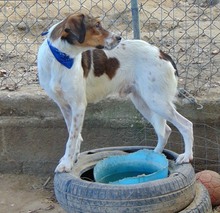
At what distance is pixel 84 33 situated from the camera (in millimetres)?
4996

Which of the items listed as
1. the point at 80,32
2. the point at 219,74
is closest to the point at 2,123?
the point at 80,32

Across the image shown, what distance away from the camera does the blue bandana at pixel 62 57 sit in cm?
507

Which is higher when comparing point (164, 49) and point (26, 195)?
point (164, 49)

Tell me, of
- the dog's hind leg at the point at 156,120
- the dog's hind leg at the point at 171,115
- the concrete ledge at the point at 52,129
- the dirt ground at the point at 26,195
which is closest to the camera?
the dog's hind leg at the point at 171,115

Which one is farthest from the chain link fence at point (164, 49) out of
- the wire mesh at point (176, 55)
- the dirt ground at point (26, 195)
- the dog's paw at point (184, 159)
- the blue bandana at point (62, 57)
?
the blue bandana at point (62, 57)

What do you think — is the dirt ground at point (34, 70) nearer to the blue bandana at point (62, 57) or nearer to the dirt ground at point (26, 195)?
the dirt ground at point (26, 195)

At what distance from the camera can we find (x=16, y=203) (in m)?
5.91

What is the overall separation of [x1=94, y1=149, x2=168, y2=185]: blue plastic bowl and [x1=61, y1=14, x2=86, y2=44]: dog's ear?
1.05 m

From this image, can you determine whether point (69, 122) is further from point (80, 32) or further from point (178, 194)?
point (178, 194)

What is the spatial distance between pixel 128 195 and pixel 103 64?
1260mm

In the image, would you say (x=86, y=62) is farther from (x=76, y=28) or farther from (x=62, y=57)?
(x=76, y=28)

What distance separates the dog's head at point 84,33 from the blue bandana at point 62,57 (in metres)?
0.08

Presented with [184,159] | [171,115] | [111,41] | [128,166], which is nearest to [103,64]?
[111,41]

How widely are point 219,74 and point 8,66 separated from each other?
2.29m
